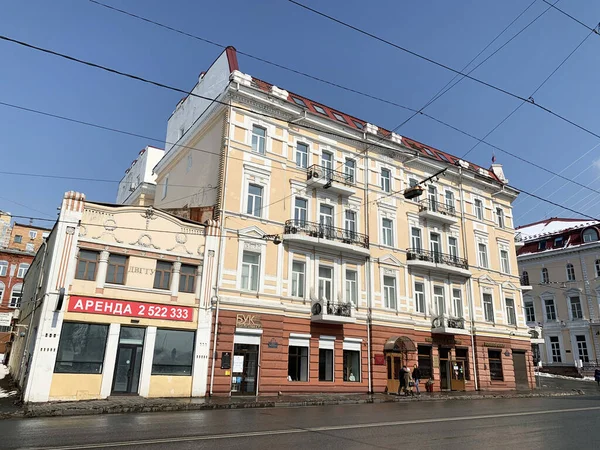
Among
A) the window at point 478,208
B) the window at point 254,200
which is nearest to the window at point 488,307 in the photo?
the window at point 478,208

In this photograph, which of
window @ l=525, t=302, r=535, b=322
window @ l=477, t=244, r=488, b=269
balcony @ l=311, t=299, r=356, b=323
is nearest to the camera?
balcony @ l=311, t=299, r=356, b=323

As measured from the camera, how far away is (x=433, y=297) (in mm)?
29750

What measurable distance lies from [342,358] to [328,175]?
1074 cm

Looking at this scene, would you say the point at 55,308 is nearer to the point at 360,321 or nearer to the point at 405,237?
the point at 360,321

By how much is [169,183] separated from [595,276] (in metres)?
45.8

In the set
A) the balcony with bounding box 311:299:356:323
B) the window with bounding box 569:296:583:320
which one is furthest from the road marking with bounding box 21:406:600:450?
the window with bounding box 569:296:583:320

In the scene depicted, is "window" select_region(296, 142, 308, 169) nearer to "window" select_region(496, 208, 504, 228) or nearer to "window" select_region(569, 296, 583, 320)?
"window" select_region(496, 208, 504, 228)

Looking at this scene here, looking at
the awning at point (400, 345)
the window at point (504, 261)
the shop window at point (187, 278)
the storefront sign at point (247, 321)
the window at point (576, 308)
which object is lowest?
the awning at point (400, 345)

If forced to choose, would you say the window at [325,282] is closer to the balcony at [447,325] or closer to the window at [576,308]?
the balcony at [447,325]

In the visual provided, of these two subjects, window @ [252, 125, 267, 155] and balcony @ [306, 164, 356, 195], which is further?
balcony @ [306, 164, 356, 195]

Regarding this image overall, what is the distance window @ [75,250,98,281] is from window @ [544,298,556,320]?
51.2 meters

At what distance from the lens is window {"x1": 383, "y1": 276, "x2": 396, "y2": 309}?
2744 cm

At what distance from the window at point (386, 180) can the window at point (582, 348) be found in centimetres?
3466

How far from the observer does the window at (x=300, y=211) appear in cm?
2511
